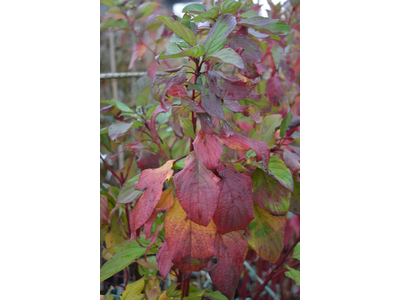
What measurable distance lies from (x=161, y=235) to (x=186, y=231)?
21 cm

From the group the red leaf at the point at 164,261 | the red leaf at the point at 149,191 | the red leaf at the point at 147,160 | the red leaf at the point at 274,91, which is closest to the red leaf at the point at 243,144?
the red leaf at the point at 149,191

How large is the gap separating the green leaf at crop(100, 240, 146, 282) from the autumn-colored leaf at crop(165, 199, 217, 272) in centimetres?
13

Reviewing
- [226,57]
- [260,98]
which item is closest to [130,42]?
[260,98]

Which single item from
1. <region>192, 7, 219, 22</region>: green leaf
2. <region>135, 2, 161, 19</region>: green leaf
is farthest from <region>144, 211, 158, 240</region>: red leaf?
<region>135, 2, 161, 19</region>: green leaf

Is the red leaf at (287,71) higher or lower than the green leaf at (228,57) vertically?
lower

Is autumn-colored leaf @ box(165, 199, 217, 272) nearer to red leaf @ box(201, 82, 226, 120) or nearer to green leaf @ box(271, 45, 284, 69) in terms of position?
red leaf @ box(201, 82, 226, 120)

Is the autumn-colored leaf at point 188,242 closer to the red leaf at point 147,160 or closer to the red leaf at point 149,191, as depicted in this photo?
the red leaf at point 149,191

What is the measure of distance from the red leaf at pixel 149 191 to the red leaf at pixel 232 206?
10 cm

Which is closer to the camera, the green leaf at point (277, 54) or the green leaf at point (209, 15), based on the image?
the green leaf at point (209, 15)

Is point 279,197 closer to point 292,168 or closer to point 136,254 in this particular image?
point 292,168

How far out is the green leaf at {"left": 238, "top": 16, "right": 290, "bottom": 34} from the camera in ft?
1.90

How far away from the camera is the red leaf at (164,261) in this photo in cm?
52

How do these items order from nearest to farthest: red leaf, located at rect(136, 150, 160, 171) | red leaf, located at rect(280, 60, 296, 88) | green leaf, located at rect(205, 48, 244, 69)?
green leaf, located at rect(205, 48, 244, 69) → red leaf, located at rect(136, 150, 160, 171) → red leaf, located at rect(280, 60, 296, 88)

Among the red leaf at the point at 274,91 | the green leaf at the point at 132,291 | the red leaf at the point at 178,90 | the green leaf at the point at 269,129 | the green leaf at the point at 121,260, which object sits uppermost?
the red leaf at the point at 178,90
